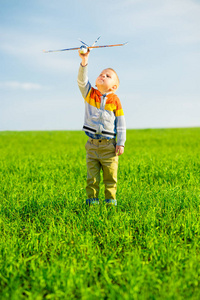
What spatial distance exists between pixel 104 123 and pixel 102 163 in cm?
58

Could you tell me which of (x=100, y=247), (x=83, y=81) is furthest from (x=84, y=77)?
(x=100, y=247)

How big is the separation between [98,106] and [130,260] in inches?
84.9

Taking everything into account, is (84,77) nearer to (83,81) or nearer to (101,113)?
(83,81)

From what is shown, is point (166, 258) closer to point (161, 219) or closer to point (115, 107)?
point (161, 219)

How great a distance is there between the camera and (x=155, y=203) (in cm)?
425

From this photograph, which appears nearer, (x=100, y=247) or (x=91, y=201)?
(x=100, y=247)

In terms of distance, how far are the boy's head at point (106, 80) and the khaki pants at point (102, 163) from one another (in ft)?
2.44

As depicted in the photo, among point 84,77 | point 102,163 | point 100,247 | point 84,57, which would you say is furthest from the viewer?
Result: point 102,163

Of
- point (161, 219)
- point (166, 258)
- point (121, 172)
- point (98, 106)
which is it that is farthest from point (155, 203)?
point (121, 172)

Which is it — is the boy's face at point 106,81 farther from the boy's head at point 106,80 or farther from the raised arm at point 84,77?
the raised arm at point 84,77

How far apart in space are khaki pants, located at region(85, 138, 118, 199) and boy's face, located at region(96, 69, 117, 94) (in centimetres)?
74

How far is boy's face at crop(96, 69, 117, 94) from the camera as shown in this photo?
4.05m

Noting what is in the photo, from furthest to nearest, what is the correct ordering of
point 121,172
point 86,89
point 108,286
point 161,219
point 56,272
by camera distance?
point 121,172, point 86,89, point 161,219, point 56,272, point 108,286

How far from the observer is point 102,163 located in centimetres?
420
